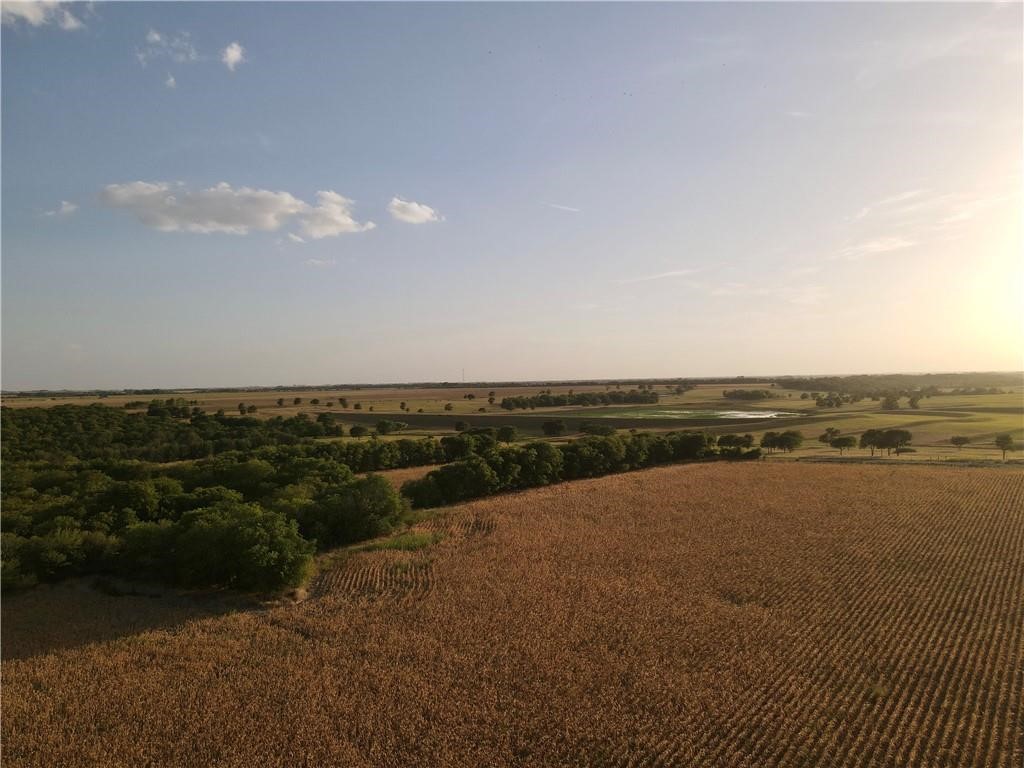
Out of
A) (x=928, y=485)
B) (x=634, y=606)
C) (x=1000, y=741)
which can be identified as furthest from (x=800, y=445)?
(x=1000, y=741)

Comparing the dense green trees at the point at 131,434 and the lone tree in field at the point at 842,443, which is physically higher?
the dense green trees at the point at 131,434

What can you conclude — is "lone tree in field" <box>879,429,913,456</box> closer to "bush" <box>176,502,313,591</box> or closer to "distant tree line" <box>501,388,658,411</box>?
"bush" <box>176,502,313,591</box>

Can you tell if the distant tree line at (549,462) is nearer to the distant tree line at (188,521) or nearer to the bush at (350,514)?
the distant tree line at (188,521)

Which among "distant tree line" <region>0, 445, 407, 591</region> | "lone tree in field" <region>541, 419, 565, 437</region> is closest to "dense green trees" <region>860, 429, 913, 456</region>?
"lone tree in field" <region>541, 419, 565, 437</region>

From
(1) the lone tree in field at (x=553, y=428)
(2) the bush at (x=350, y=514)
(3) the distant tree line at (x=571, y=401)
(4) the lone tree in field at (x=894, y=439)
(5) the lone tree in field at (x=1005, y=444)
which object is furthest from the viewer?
(3) the distant tree line at (x=571, y=401)

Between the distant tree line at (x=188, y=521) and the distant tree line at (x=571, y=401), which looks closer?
the distant tree line at (x=188, y=521)

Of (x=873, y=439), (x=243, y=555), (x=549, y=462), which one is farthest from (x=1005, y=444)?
(x=243, y=555)

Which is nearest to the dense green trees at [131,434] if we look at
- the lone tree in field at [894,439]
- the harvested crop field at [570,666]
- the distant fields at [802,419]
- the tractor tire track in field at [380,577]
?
the distant fields at [802,419]

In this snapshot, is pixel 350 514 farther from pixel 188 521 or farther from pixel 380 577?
pixel 188 521

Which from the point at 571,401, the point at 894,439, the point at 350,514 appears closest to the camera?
the point at 350,514
